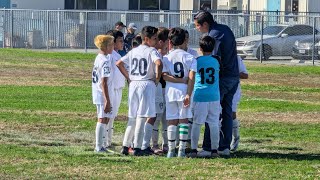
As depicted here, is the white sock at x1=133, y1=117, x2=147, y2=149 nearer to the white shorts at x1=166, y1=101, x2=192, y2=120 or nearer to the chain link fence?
the white shorts at x1=166, y1=101, x2=192, y2=120

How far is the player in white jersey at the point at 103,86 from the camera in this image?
14.7 meters

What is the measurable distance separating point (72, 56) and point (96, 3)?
12418 mm

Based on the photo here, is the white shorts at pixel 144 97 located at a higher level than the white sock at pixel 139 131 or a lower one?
higher

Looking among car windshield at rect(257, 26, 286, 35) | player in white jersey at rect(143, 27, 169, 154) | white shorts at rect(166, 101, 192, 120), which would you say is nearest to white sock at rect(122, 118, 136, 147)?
player in white jersey at rect(143, 27, 169, 154)

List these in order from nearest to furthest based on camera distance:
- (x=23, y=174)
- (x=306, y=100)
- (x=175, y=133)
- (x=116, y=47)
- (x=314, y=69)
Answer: (x=23, y=174) < (x=175, y=133) < (x=116, y=47) < (x=306, y=100) < (x=314, y=69)

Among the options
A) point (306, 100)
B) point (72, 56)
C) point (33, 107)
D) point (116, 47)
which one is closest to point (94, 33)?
point (72, 56)

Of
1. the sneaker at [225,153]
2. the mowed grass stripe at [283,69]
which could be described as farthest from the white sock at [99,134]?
the mowed grass stripe at [283,69]

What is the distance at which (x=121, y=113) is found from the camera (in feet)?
69.7

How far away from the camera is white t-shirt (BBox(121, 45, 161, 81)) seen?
14.5 m

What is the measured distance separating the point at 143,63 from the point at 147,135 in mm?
1030

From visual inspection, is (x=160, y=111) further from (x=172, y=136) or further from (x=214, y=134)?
(x=214, y=134)

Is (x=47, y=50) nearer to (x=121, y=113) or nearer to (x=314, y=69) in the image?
(x=314, y=69)

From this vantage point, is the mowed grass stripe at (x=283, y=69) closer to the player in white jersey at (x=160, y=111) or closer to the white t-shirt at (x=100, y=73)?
the player in white jersey at (x=160, y=111)

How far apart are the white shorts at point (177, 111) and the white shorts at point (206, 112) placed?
118 mm
